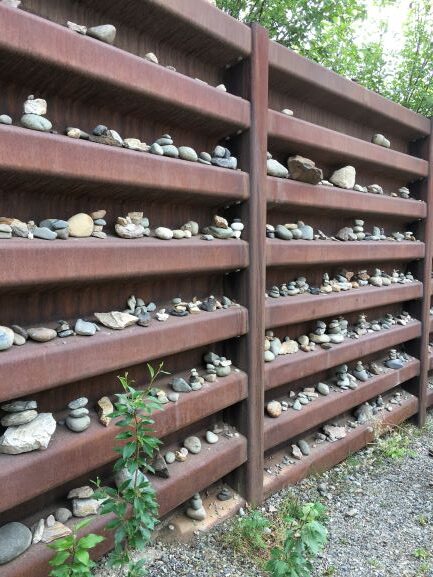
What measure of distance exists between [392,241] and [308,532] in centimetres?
276

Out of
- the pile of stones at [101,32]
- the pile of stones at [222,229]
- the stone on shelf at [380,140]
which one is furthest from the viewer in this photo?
the stone on shelf at [380,140]

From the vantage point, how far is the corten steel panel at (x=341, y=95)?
8.59 feet

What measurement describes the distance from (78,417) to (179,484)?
0.64 meters

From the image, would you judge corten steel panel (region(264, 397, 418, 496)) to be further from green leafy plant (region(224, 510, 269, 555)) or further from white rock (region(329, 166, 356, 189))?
white rock (region(329, 166, 356, 189))

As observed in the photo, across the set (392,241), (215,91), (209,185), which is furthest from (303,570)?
(392,241)

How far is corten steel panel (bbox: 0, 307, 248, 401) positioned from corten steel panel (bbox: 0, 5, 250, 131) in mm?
956

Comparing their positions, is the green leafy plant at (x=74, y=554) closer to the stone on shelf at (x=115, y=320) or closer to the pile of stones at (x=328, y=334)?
the stone on shelf at (x=115, y=320)

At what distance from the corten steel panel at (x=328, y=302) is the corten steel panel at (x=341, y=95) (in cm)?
133

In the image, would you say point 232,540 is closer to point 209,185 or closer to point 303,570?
point 303,570

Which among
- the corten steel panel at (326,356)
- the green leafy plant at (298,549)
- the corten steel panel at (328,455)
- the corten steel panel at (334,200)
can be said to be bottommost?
the corten steel panel at (328,455)

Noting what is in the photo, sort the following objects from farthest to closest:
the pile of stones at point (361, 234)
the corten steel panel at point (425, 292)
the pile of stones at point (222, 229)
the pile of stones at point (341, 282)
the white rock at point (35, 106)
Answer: the corten steel panel at point (425, 292), the pile of stones at point (361, 234), the pile of stones at point (341, 282), the pile of stones at point (222, 229), the white rock at point (35, 106)

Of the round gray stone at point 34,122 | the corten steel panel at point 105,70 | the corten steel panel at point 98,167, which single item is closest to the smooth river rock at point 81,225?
the corten steel panel at point 98,167

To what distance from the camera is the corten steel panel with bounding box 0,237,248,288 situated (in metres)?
1.50

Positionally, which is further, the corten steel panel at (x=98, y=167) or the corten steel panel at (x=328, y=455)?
the corten steel panel at (x=328, y=455)
